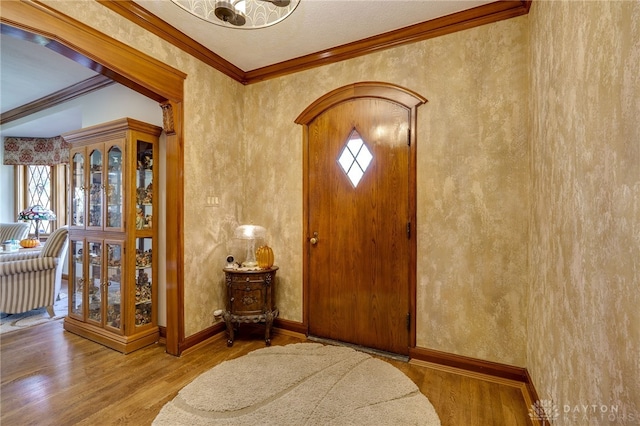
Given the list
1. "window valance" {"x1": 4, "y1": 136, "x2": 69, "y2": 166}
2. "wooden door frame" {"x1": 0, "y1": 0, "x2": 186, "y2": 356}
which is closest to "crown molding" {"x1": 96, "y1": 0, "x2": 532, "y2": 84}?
"wooden door frame" {"x1": 0, "y1": 0, "x2": 186, "y2": 356}

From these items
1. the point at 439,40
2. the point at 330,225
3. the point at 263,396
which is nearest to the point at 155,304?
the point at 263,396

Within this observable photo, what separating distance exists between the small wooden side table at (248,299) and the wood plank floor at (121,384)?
26 cm

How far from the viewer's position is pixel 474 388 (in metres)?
2.19

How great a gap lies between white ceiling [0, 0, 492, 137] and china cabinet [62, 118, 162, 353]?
0.91m

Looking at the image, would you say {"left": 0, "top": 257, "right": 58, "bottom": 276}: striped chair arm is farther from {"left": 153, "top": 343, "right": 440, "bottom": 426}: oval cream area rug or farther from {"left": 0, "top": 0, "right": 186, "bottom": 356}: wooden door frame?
{"left": 153, "top": 343, "right": 440, "bottom": 426}: oval cream area rug

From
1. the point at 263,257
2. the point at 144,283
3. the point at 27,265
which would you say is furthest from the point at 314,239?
the point at 27,265

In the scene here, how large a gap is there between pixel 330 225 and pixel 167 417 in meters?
1.95

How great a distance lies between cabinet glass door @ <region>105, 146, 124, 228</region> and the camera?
296cm

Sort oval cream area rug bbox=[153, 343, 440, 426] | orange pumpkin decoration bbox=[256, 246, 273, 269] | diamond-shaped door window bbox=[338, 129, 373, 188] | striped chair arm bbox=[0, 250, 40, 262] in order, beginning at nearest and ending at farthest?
1. oval cream area rug bbox=[153, 343, 440, 426]
2. diamond-shaped door window bbox=[338, 129, 373, 188]
3. orange pumpkin decoration bbox=[256, 246, 273, 269]
4. striped chair arm bbox=[0, 250, 40, 262]

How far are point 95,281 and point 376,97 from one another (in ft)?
11.4

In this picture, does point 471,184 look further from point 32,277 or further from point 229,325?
point 32,277

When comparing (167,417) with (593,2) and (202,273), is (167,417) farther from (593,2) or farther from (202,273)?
(593,2)

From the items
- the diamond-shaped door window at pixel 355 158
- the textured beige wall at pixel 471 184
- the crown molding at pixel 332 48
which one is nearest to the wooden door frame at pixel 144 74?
the crown molding at pixel 332 48

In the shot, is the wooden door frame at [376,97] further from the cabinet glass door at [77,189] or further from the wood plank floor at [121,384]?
the cabinet glass door at [77,189]
